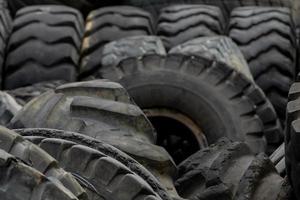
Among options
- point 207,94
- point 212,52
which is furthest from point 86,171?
point 212,52

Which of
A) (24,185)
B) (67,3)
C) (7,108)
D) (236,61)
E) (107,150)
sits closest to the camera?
(24,185)

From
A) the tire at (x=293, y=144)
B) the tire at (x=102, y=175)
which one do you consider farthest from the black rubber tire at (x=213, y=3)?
the tire at (x=102, y=175)

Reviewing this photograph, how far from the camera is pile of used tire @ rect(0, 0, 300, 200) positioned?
1701 millimetres

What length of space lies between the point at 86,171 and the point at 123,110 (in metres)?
0.48

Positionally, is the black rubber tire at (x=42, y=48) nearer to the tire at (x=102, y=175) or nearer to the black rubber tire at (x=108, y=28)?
the black rubber tire at (x=108, y=28)

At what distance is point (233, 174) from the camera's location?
2023mm

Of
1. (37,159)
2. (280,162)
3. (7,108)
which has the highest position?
(37,159)

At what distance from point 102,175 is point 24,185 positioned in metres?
0.30

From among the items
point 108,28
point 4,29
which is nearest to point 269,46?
point 108,28

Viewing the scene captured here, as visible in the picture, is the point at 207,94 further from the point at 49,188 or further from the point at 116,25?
the point at 49,188

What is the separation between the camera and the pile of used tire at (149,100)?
170 centimetres

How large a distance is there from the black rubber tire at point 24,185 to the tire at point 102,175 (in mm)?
267

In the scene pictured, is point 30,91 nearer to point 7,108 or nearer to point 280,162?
point 7,108

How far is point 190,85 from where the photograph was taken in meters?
3.09
